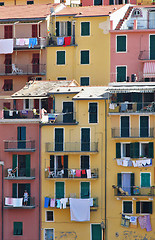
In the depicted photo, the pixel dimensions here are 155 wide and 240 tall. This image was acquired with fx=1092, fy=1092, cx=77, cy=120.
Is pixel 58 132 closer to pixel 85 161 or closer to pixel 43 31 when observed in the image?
pixel 85 161

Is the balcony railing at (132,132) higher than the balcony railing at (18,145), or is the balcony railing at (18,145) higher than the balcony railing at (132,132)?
the balcony railing at (132,132)

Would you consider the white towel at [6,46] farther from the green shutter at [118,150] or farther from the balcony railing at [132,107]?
the green shutter at [118,150]

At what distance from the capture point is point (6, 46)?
110 metres

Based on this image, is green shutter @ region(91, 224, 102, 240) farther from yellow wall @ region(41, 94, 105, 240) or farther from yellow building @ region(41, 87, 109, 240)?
yellow wall @ region(41, 94, 105, 240)

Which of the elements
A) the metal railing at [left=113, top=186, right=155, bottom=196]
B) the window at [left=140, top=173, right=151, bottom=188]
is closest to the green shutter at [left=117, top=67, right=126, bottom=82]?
the window at [left=140, top=173, right=151, bottom=188]

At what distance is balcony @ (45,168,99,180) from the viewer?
97750mm

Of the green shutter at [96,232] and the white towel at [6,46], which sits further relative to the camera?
the white towel at [6,46]

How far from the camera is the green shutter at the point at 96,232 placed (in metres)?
98.0

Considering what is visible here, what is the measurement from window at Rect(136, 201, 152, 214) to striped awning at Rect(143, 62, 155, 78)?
14.9 metres

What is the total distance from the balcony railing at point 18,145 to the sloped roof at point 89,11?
16.8 metres

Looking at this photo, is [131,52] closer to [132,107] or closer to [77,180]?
[132,107]

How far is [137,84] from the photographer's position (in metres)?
100

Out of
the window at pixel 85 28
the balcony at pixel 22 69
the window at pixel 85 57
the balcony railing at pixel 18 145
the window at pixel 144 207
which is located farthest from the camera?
the balcony at pixel 22 69

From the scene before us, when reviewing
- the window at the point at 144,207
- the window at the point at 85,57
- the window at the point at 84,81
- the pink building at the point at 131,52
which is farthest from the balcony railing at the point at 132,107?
the window at the point at 85,57
